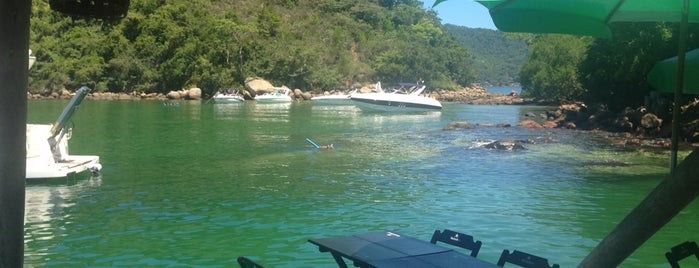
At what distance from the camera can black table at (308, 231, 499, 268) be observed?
15.8ft

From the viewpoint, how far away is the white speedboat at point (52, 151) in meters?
13.0

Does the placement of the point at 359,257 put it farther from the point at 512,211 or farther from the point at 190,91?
the point at 190,91

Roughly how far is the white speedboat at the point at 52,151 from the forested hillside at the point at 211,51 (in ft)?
165

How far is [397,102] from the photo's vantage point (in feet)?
148

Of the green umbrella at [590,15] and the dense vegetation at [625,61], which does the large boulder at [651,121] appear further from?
the green umbrella at [590,15]

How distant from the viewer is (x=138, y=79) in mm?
66750

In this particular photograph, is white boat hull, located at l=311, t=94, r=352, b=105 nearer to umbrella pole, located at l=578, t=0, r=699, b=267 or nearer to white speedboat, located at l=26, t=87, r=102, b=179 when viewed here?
white speedboat, located at l=26, t=87, r=102, b=179

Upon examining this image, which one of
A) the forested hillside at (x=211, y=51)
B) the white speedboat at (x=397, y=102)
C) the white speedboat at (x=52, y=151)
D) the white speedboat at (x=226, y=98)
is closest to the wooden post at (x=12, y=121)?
the white speedboat at (x=52, y=151)

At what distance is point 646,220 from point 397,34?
97820 mm

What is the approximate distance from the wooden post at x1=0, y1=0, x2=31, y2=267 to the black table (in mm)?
2355

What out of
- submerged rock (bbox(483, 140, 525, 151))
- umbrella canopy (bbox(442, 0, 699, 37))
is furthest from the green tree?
umbrella canopy (bbox(442, 0, 699, 37))

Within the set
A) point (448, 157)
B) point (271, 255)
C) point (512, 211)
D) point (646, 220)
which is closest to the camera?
point (646, 220)

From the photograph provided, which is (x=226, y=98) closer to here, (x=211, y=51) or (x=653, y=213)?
(x=211, y=51)

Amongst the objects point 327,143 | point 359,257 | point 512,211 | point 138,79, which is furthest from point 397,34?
point 359,257
